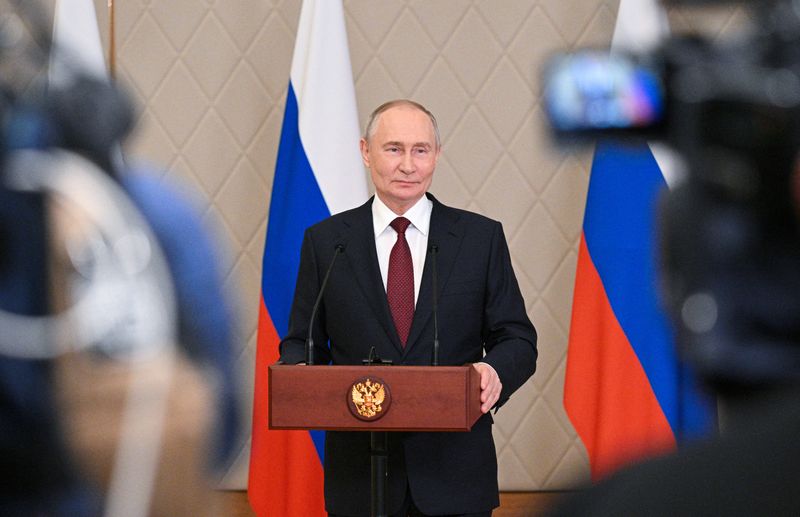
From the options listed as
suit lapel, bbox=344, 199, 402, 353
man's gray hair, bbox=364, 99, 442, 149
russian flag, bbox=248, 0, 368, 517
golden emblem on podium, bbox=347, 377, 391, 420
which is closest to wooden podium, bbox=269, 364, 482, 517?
golden emblem on podium, bbox=347, 377, 391, 420

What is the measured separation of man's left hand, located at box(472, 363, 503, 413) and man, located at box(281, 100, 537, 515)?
97 mm

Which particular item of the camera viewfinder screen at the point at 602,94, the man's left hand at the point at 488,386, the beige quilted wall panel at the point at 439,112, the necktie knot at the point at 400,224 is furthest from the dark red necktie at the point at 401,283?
the camera viewfinder screen at the point at 602,94

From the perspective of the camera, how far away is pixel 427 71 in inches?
181

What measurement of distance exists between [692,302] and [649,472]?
6.4 inches

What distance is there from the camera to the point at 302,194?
4.14m

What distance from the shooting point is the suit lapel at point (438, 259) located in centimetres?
274

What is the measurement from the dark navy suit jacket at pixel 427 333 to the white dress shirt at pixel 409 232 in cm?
2

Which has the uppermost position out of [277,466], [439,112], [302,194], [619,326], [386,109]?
[439,112]

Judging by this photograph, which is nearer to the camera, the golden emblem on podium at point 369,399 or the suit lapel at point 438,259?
the golden emblem on podium at point 369,399

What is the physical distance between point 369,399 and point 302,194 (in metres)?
1.92

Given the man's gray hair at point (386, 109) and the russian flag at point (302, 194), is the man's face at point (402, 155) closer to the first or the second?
the man's gray hair at point (386, 109)

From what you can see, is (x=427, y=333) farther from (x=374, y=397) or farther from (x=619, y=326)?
(x=619, y=326)

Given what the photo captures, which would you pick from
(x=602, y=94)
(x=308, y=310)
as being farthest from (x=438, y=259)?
(x=602, y=94)

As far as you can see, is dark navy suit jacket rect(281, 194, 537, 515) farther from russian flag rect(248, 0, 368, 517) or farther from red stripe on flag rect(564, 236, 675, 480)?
red stripe on flag rect(564, 236, 675, 480)
